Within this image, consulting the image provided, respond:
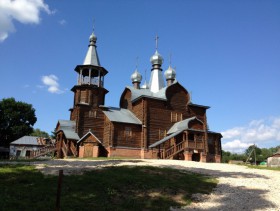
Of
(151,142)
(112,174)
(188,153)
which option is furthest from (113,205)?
(151,142)

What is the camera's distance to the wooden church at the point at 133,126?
32.3m

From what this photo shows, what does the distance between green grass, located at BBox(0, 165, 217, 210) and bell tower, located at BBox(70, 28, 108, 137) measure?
59.9 ft

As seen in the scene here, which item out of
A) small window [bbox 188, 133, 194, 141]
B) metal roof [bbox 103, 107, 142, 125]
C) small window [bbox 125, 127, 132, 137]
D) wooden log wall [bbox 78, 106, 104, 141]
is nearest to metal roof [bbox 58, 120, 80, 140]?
wooden log wall [bbox 78, 106, 104, 141]

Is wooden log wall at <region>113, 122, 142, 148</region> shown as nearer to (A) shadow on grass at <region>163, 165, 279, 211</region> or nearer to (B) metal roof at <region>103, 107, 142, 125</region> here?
(B) metal roof at <region>103, 107, 142, 125</region>

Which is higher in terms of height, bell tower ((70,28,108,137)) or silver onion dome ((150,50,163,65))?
silver onion dome ((150,50,163,65))

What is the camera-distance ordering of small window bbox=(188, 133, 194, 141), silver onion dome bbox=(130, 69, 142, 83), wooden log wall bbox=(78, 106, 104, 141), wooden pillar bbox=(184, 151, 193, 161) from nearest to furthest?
wooden pillar bbox=(184, 151, 193, 161)
wooden log wall bbox=(78, 106, 104, 141)
small window bbox=(188, 133, 194, 141)
silver onion dome bbox=(130, 69, 142, 83)

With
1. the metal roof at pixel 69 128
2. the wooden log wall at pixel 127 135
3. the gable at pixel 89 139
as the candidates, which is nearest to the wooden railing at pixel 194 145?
the wooden log wall at pixel 127 135

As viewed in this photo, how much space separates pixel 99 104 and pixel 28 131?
1054 inches

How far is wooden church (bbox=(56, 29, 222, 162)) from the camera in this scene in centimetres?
3231

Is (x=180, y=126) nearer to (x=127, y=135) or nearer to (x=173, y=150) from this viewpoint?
(x=173, y=150)

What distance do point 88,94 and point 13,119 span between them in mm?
27426

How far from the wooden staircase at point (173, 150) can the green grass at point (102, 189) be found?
16280mm

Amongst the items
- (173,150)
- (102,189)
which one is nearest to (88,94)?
(173,150)

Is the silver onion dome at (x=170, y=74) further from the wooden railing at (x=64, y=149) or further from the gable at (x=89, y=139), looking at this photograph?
the wooden railing at (x=64, y=149)
